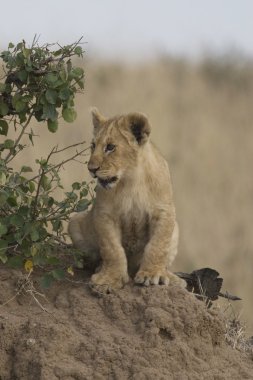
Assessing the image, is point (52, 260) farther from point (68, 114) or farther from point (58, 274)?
point (68, 114)

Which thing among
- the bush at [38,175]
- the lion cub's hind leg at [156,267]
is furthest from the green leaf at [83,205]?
the lion cub's hind leg at [156,267]

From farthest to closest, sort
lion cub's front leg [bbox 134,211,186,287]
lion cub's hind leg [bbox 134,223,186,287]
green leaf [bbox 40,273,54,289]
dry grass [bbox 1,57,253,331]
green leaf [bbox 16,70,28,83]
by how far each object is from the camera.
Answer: dry grass [bbox 1,57,253,331]
green leaf [bbox 16,70,28,83]
lion cub's front leg [bbox 134,211,186,287]
lion cub's hind leg [bbox 134,223,186,287]
green leaf [bbox 40,273,54,289]

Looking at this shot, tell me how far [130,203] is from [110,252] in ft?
1.34

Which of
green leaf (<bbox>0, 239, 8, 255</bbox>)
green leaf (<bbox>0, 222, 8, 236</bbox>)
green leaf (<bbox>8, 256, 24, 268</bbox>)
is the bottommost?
green leaf (<bbox>8, 256, 24, 268</bbox>)

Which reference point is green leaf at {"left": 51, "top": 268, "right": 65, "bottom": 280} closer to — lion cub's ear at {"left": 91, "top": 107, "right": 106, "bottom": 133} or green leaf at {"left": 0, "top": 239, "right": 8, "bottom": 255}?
green leaf at {"left": 0, "top": 239, "right": 8, "bottom": 255}

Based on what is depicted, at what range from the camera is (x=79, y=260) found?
8.34 m

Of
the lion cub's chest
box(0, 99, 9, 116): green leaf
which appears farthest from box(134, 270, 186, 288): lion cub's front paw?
box(0, 99, 9, 116): green leaf

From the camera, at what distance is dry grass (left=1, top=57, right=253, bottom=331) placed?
658 inches

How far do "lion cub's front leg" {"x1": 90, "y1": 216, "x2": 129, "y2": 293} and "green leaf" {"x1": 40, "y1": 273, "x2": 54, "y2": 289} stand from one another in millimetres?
367

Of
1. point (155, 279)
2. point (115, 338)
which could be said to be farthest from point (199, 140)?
point (115, 338)

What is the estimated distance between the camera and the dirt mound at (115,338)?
7090mm

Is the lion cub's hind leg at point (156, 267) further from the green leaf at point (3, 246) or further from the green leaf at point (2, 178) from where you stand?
the green leaf at point (2, 178)

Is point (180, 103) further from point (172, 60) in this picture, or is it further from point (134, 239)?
point (134, 239)

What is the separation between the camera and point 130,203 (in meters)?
8.20
